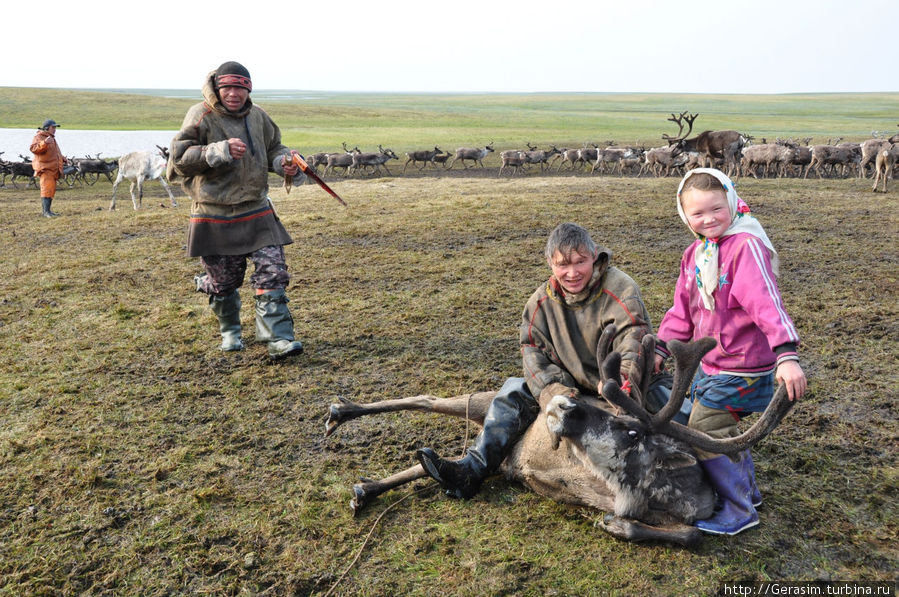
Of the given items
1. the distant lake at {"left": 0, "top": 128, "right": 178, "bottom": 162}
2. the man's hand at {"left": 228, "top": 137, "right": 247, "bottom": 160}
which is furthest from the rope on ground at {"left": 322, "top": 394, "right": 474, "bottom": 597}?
the distant lake at {"left": 0, "top": 128, "right": 178, "bottom": 162}

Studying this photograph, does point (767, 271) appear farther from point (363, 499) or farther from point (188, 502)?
point (188, 502)

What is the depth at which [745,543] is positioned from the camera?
2.63m

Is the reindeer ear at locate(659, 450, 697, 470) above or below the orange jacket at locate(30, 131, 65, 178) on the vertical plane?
below

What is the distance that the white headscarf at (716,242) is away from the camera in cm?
254

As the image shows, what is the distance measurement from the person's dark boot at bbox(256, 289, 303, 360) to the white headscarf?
304cm

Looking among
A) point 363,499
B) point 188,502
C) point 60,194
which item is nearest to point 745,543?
point 363,499

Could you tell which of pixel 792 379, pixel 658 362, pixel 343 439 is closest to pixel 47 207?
pixel 343 439

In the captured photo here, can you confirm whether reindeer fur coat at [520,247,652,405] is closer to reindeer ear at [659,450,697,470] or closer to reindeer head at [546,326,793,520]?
reindeer head at [546,326,793,520]

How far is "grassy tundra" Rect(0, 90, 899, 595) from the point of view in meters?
2.56

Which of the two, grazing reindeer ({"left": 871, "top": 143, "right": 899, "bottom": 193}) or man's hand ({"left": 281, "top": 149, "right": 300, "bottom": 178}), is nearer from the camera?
man's hand ({"left": 281, "top": 149, "right": 300, "bottom": 178})

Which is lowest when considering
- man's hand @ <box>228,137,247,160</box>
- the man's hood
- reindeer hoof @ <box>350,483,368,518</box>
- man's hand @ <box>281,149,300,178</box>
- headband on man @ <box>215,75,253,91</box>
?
reindeer hoof @ <box>350,483,368,518</box>

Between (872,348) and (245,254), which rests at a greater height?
(245,254)

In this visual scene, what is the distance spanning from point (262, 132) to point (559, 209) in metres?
7.37

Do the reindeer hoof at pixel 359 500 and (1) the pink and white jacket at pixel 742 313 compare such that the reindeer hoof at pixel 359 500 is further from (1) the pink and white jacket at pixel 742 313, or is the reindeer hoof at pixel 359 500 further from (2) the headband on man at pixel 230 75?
(2) the headband on man at pixel 230 75
